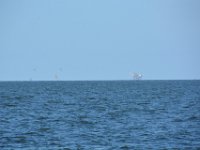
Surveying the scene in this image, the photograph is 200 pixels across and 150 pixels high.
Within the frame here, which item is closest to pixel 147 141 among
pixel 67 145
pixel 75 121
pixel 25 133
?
pixel 67 145

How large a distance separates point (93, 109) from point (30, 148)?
2405 cm

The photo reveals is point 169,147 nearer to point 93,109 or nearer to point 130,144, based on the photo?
point 130,144

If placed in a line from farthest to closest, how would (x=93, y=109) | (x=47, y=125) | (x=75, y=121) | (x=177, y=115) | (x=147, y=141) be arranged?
(x=93, y=109) < (x=177, y=115) < (x=75, y=121) < (x=47, y=125) < (x=147, y=141)

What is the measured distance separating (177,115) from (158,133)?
11201mm

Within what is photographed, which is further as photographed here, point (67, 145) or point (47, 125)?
point (47, 125)

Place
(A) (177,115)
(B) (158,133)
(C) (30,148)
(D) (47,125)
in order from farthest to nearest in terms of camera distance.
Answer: (A) (177,115) < (D) (47,125) < (B) (158,133) < (C) (30,148)

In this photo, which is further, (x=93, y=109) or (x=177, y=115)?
(x=93, y=109)

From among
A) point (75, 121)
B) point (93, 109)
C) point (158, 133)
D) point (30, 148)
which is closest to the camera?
point (30, 148)

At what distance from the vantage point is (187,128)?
3841cm

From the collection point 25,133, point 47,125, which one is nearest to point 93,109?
point 47,125

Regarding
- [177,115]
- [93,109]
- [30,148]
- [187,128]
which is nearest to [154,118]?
[177,115]

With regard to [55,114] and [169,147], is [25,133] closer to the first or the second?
[169,147]

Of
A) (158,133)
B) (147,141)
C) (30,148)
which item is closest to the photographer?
(30,148)

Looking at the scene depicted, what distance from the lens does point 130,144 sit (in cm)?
3262
